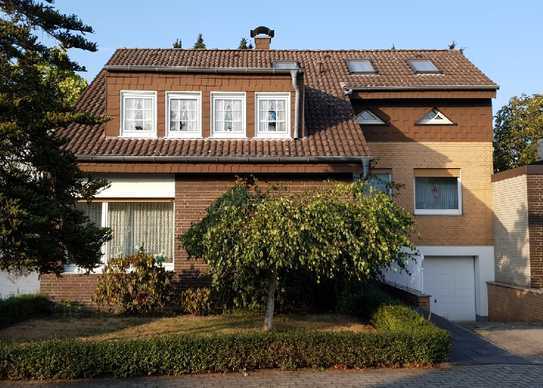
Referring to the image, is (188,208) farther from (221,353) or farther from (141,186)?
(221,353)

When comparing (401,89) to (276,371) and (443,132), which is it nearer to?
(443,132)

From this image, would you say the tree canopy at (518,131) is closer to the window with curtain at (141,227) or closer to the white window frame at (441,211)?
the white window frame at (441,211)

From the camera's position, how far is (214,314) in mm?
13516

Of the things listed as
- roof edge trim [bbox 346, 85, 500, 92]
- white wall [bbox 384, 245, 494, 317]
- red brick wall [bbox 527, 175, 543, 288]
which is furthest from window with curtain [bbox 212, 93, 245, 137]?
red brick wall [bbox 527, 175, 543, 288]

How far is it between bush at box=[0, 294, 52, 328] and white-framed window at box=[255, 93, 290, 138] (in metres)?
6.73

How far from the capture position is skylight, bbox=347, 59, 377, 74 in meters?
20.3

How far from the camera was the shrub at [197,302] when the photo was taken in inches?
526

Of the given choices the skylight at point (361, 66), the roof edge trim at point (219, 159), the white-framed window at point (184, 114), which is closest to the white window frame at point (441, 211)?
the skylight at point (361, 66)

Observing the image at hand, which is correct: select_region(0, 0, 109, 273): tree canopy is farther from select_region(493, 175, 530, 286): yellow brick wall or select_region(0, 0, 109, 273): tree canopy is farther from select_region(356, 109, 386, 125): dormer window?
select_region(493, 175, 530, 286): yellow brick wall

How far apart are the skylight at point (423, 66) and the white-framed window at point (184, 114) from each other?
345 inches

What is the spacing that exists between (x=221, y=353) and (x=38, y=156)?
4.25 meters

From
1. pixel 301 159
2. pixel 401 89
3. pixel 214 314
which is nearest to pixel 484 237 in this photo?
pixel 401 89

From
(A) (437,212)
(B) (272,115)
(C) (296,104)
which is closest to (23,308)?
(B) (272,115)

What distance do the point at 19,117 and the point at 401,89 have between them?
1298cm
